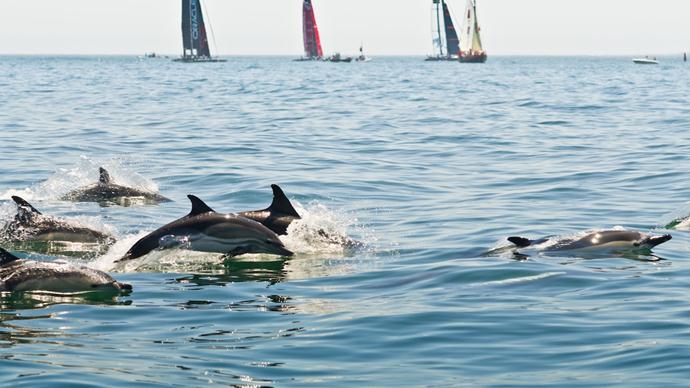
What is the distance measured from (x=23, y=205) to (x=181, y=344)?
6.59m

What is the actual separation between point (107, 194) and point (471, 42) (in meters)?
150

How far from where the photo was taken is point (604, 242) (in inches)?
558

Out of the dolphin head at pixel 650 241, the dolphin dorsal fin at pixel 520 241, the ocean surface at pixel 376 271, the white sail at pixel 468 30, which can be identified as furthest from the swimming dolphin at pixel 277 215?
the white sail at pixel 468 30

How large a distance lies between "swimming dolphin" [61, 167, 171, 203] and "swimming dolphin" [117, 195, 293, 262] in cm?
581

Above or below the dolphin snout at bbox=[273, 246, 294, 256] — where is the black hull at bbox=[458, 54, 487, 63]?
below

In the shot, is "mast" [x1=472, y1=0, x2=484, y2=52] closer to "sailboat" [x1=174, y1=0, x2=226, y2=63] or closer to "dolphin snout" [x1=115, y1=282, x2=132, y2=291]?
"sailboat" [x1=174, y1=0, x2=226, y2=63]

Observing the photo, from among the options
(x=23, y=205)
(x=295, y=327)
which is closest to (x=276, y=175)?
(x=23, y=205)

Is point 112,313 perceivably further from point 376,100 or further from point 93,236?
point 376,100

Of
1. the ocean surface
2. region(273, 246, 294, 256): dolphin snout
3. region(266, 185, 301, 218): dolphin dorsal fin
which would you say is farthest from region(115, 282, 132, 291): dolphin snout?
region(266, 185, 301, 218): dolphin dorsal fin

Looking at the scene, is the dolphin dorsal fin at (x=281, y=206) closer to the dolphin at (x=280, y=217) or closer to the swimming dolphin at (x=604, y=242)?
the dolphin at (x=280, y=217)

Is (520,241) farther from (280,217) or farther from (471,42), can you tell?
(471,42)

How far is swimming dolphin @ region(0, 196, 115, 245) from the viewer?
15.4 m

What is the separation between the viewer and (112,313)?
11000mm

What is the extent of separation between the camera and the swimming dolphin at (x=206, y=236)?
45.0 ft
